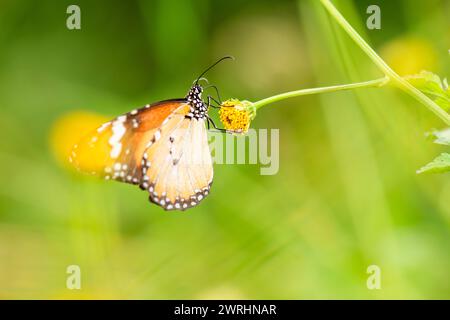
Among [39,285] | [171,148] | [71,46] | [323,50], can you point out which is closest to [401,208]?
[323,50]

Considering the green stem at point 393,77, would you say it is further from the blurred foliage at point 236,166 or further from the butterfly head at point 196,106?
the blurred foliage at point 236,166

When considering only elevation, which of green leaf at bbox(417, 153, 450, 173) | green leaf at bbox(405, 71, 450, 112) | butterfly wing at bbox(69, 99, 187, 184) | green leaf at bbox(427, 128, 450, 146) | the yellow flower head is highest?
butterfly wing at bbox(69, 99, 187, 184)

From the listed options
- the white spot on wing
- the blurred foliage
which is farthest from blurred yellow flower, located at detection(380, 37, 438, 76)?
the white spot on wing

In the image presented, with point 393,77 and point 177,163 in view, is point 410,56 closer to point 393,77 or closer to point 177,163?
point 177,163

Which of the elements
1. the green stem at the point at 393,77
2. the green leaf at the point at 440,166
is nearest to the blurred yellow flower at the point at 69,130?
the green stem at the point at 393,77

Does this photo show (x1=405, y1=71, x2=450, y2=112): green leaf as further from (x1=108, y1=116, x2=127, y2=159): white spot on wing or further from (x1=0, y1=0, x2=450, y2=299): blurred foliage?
(x1=0, y1=0, x2=450, y2=299): blurred foliage

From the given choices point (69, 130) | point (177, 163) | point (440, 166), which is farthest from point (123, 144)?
point (440, 166)

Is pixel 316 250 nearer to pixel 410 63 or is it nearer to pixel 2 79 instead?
pixel 410 63
